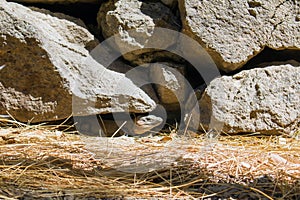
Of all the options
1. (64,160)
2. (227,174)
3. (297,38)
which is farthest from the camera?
(297,38)

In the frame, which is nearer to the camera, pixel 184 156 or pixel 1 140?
pixel 184 156

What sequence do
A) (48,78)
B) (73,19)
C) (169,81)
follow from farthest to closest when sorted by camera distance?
(73,19)
(169,81)
(48,78)

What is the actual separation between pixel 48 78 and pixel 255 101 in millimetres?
1025

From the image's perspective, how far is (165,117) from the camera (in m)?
2.34

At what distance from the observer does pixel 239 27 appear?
7.07ft

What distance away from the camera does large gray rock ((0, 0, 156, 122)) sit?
211cm

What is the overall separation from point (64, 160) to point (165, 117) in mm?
756

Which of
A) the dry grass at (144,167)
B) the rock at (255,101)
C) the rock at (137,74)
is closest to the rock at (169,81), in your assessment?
the rock at (137,74)

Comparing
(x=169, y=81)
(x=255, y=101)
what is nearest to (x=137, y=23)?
(x=169, y=81)

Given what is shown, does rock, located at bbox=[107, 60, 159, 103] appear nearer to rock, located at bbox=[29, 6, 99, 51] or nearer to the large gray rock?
the large gray rock

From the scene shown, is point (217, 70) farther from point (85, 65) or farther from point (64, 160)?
point (64, 160)

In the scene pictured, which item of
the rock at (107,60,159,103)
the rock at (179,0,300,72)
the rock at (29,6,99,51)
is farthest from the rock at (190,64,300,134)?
the rock at (29,6,99,51)

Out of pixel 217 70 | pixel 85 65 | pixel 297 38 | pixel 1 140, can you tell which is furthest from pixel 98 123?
pixel 297 38

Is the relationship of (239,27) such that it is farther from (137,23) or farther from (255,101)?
(137,23)
